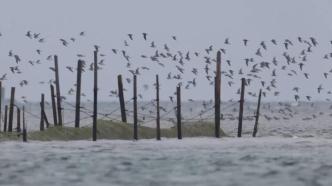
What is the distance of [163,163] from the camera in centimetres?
2508

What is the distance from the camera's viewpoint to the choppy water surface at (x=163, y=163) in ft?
67.4

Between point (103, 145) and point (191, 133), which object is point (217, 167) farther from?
point (191, 133)

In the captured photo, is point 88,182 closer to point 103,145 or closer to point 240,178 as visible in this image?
point 240,178

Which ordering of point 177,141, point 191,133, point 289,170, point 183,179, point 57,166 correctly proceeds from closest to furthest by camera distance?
point 183,179, point 289,170, point 57,166, point 177,141, point 191,133

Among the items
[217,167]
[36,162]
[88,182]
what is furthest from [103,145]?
[88,182]

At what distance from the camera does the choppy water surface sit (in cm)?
2053

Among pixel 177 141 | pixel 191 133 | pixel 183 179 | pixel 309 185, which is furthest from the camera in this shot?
pixel 191 133

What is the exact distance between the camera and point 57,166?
24.2 m

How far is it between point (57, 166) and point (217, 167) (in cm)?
538

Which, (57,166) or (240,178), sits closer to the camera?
(240,178)

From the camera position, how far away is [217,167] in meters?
23.7

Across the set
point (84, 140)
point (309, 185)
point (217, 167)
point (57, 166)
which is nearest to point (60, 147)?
point (84, 140)

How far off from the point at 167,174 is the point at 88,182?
8.88ft

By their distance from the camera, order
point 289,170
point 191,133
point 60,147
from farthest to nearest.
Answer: point 191,133 → point 60,147 → point 289,170
